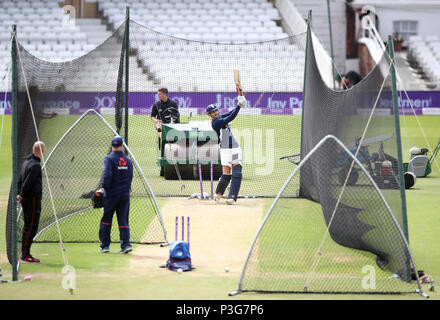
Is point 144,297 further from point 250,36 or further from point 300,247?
point 250,36

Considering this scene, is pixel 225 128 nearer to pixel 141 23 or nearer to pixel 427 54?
pixel 141 23

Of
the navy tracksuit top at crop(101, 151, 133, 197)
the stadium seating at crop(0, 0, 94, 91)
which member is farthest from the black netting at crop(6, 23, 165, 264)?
the stadium seating at crop(0, 0, 94, 91)

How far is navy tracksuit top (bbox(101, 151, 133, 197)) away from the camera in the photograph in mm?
11164

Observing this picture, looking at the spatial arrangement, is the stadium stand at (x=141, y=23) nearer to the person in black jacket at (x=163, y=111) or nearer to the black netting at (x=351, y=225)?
the person in black jacket at (x=163, y=111)

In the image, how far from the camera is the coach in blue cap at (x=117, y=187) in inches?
440

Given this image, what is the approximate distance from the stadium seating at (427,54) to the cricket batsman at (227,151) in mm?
27654

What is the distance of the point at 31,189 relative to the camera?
34.8ft

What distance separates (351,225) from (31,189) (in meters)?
4.49

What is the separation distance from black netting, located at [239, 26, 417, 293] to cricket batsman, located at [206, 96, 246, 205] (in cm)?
222

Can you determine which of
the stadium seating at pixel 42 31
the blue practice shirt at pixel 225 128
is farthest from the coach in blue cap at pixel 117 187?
the stadium seating at pixel 42 31

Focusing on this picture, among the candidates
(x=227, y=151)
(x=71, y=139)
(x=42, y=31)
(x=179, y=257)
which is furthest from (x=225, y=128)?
(x=42, y=31)

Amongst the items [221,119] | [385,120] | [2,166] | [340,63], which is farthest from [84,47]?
[385,120]

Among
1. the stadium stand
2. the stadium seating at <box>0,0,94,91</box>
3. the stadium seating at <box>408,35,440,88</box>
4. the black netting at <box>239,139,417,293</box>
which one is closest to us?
the black netting at <box>239,139,417,293</box>

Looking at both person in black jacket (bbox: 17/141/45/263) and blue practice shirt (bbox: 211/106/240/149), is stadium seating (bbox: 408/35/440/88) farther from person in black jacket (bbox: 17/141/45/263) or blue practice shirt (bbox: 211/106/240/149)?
person in black jacket (bbox: 17/141/45/263)
